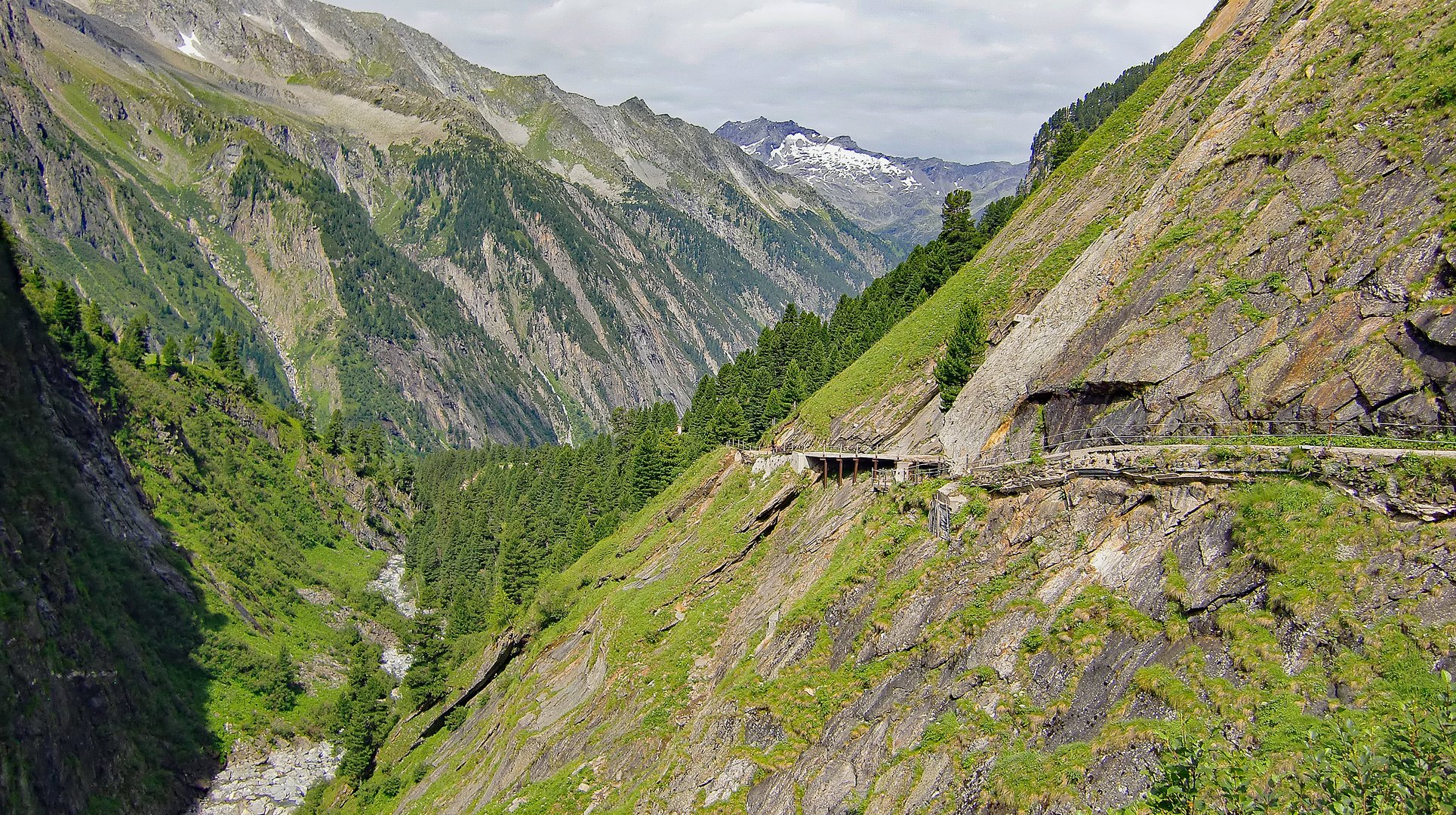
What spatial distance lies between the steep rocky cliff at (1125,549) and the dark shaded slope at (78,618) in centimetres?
1929

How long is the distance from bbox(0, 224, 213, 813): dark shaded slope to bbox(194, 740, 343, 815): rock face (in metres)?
1.91

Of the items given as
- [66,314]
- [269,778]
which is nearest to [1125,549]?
[269,778]

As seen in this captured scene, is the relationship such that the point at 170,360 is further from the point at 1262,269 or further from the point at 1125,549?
the point at 1262,269

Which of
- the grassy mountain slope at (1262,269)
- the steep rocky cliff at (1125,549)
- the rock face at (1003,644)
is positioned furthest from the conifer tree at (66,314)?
the grassy mountain slope at (1262,269)

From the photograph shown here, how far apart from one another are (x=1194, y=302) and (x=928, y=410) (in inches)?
778

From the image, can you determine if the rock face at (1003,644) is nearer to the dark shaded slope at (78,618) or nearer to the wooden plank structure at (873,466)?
the wooden plank structure at (873,466)

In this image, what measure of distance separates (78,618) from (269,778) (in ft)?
57.5

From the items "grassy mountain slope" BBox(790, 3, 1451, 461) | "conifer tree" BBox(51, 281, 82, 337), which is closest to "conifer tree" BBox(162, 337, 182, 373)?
"conifer tree" BBox(51, 281, 82, 337)

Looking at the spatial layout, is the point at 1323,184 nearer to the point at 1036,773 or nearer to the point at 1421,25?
the point at 1421,25

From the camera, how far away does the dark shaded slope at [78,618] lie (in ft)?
163

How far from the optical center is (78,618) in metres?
59.2

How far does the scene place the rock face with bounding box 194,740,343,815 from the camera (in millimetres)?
59781

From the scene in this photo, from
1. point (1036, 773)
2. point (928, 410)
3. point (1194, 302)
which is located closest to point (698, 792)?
point (1036, 773)

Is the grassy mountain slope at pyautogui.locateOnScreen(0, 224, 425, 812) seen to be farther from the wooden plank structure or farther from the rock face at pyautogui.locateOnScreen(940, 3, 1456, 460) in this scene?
the rock face at pyautogui.locateOnScreen(940, 3, 1456, 460)
